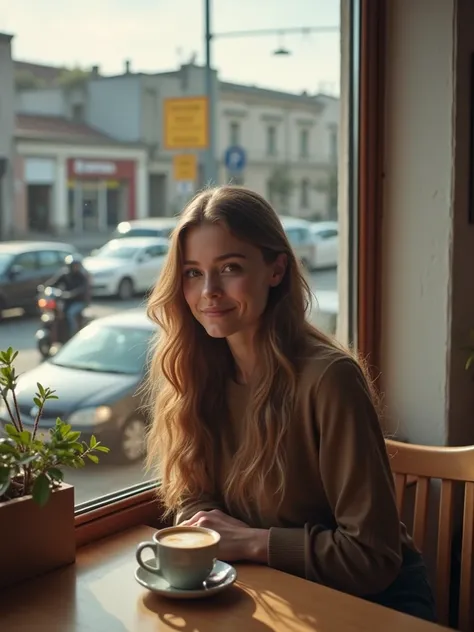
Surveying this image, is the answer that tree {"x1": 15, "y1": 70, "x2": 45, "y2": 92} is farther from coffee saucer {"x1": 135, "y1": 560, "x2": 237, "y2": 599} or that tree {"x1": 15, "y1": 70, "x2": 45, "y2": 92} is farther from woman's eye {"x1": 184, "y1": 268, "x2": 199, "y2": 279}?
coffee saucer {"x1": 135, "y1": 560, "x2": 237, "y2": 599}

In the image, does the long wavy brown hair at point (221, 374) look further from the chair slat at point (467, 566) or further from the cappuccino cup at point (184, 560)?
the chair slat at point (467, 566)

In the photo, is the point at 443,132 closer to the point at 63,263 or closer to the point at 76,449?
the point at 63,263

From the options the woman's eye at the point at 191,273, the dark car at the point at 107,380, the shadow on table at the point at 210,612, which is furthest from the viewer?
the dark car at the point at 107,380

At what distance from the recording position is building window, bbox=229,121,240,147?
221cm

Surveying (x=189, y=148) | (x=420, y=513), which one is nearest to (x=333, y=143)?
(x=189, y=148)

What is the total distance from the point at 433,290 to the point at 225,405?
0.93m

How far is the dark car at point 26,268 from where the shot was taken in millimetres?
1730

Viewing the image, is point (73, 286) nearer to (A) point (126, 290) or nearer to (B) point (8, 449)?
(A) point (126, 290)

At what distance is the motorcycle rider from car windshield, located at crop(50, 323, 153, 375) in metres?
0.04

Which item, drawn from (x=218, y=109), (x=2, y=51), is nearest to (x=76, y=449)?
(x=2, y=51)

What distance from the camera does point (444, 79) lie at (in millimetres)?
2287

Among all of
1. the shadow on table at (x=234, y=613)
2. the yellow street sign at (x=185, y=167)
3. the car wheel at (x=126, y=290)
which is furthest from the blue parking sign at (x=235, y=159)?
the shadow on table at (x=234, y=613)

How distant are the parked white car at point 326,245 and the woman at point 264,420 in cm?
87

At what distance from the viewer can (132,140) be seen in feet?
6.39
